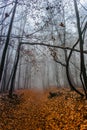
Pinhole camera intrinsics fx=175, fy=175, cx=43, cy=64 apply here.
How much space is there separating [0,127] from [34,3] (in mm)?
7664

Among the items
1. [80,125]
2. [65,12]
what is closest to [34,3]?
[80,125]

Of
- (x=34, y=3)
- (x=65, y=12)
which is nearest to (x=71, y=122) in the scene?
(x=34, y=3)

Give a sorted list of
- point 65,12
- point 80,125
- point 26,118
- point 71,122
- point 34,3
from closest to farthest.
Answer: point 80,125
point 71,122
point 26,118
point 34,3
point 65,12

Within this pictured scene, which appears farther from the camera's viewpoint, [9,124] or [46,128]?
[9,124]

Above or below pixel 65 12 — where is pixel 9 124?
below

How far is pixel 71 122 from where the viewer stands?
7539 millimetres

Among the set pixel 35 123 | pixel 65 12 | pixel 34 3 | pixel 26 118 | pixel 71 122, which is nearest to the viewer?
pixel 71 122

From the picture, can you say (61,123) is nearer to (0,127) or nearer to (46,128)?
(46,128)

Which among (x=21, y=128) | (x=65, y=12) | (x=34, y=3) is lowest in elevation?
(x=21, y=128)

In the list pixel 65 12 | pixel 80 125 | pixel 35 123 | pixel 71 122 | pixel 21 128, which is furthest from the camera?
pixel 65 12

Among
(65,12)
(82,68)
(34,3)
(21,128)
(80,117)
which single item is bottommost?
(21,128)

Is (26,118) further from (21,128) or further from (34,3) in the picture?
(34,3)

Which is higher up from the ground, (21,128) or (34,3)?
(34,3)

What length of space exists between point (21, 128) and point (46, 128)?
1.26 meters
